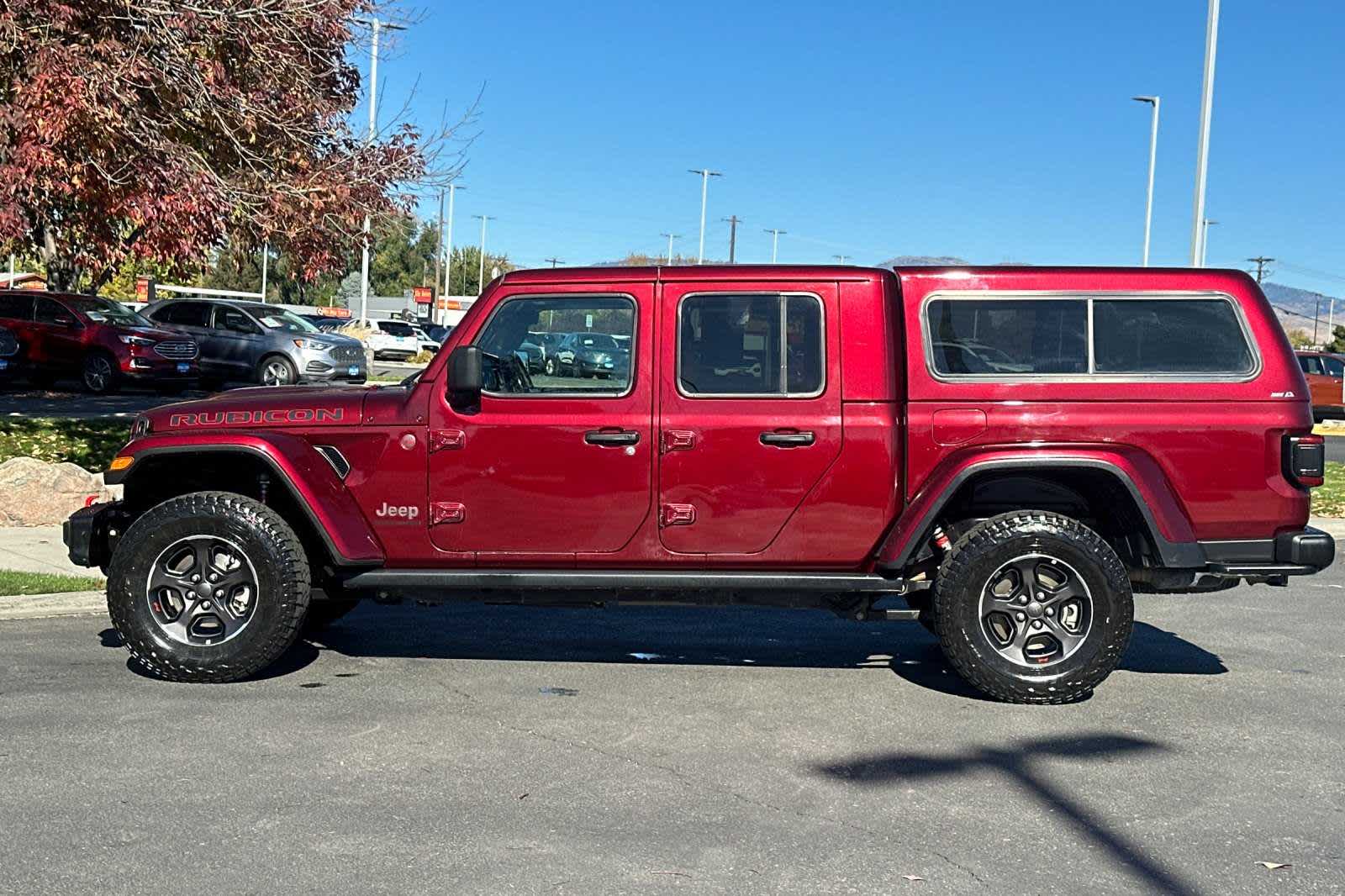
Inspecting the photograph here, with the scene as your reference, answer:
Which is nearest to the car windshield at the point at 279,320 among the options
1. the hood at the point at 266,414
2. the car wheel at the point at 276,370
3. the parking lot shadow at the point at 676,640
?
the car wheel at the point at 276,370

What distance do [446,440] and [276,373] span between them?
67.7 feet

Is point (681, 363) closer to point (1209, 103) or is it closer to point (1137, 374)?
point (1137, 374)

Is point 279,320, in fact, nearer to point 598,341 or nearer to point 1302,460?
point 598,341

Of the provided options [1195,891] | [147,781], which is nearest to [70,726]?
[147,781]

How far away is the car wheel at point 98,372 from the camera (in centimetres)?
2364

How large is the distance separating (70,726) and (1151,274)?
17.0ft

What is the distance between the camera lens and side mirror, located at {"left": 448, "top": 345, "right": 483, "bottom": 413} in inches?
246

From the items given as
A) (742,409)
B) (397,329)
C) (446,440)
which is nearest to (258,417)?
(446,440)

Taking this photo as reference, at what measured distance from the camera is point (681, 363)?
21.5 feet

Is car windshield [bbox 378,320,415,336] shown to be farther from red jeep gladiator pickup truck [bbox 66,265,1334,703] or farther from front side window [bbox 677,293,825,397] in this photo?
front side window [bbox 677,293,825,397]

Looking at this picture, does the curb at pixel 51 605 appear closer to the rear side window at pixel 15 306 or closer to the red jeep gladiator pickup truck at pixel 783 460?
the red jeep gladiator pickup truck at pixel 783 460

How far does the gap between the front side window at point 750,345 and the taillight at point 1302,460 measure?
2.14 meters

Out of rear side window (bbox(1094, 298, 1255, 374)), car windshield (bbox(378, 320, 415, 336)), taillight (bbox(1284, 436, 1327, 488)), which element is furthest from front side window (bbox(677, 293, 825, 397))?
car windshield (bbox(378, 320, 415, 336))

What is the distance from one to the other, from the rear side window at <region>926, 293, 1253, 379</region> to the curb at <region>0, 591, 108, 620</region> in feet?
16.7
